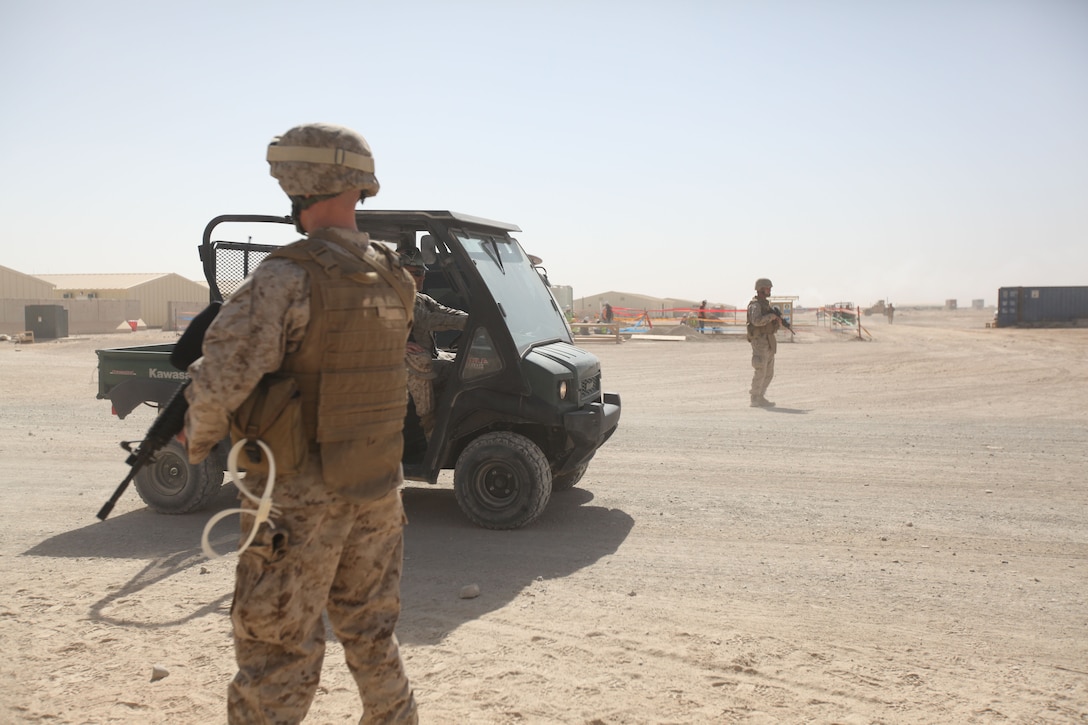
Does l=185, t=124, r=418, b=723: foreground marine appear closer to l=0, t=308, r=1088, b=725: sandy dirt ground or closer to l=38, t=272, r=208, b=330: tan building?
l=0, t=308, r=1088, b=725: sandy dirt ground

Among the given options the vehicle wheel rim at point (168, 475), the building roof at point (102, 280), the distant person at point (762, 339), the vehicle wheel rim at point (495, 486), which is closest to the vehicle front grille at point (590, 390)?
the vehicle wheel rim at point (495, 486)

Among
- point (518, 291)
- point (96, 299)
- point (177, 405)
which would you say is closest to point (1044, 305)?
point (518, 291)

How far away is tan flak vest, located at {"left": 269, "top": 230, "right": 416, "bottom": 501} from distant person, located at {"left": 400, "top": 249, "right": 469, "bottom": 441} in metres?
3.35

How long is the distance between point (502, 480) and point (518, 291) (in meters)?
1.48

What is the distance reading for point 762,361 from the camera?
14.1 m

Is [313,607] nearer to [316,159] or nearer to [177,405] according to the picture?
[177,405]

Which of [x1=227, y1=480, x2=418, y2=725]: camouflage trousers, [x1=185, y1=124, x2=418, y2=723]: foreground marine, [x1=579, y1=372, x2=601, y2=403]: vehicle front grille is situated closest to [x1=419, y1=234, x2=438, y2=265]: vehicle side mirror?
[x1=579, y1=372, x2=601, y2=403]: vehicle front grille

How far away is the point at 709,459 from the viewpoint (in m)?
8.94

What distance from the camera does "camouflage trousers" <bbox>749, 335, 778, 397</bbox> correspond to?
46.0 ft

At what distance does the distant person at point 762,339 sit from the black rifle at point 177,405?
11.9 metres

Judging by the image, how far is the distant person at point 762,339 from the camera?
14.0 meters

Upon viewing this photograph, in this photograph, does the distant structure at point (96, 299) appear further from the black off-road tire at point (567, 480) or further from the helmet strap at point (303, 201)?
the helmet strap at point (303, 201)

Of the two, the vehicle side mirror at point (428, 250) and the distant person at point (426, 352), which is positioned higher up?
the vehicle side mirror at point (428, 250)

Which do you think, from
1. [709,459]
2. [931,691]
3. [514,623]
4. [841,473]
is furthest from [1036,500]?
[514,623]
